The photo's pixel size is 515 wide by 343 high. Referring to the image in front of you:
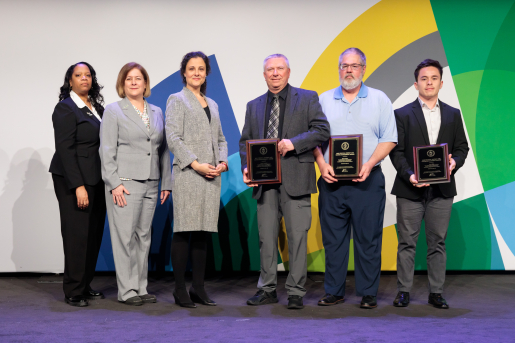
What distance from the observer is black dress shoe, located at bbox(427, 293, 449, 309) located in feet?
9.68

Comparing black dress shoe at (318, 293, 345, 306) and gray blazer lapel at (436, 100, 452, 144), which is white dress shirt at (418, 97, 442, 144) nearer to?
gray blazer lapel at (436, 100, 452, 144)

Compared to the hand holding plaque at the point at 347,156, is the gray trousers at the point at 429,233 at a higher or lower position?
lower

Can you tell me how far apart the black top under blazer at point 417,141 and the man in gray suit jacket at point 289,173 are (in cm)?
56

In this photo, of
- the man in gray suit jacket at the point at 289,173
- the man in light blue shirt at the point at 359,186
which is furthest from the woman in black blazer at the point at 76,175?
the man in light blue shirt at the point at 359,186

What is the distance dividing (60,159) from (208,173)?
3.48ft

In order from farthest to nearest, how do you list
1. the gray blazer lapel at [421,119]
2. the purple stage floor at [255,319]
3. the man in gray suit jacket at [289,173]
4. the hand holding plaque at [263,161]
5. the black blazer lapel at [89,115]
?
the black blazer lapel at [89,115]
the gray blazer lapel at [421,119]
the man in gray suit jacket at [289,173]
the hand holding plaque at [263,161]
the purple stage floor at [255,319]

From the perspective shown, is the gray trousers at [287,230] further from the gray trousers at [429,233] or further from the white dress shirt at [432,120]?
the white dress shirt at [432,120]

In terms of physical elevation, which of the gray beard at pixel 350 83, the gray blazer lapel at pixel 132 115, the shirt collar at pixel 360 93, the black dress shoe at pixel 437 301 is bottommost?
the black dress shoe at pixel 437 301

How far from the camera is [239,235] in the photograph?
14.1 feet

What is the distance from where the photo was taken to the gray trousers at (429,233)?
3012mm

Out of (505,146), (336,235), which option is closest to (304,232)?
(336,235)

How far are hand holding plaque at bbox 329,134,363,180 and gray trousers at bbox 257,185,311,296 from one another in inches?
11.6

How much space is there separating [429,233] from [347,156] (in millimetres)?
810

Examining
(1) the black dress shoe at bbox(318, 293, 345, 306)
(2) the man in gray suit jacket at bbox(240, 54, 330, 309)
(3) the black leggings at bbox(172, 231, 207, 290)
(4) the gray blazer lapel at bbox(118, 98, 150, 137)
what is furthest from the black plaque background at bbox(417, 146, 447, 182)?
(4) the gray blazer lapel at bbox(118, 98, 150, 137)
